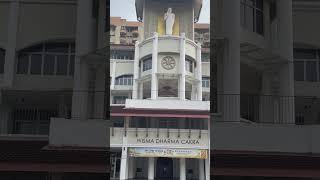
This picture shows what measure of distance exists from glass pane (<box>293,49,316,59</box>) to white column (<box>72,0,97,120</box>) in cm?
792

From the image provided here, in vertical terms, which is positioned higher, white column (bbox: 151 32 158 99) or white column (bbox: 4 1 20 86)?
white column (bbox: 4 1 20 86)

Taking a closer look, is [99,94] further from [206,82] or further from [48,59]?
[206,82]

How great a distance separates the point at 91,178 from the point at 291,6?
8633 millimetres

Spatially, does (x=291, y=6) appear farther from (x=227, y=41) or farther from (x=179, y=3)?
(x=179, y=3)

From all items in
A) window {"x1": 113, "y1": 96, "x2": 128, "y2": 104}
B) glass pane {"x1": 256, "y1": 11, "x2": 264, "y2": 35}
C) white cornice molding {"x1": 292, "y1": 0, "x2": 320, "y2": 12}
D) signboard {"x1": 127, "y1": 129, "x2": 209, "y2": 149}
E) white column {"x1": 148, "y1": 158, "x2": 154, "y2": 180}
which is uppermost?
white cornice molding {"x1": 292, "y1": 0, "x2": 320, "y2": 12}

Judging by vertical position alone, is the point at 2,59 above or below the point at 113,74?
above

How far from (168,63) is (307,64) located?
51.3 feet

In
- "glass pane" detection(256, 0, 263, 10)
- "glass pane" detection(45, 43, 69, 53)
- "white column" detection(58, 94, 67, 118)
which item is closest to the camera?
"glass pane" detection(256, 0, 263, 10)

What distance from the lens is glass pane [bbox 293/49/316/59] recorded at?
19.3 meters

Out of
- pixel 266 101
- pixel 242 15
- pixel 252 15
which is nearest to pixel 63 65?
pixel 242 15

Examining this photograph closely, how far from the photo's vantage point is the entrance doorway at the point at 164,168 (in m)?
4.69

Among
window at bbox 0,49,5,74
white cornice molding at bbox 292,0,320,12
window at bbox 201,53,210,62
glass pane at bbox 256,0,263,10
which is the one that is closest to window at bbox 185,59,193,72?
window at bbox 201,53,210,62

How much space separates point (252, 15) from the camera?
663 inches

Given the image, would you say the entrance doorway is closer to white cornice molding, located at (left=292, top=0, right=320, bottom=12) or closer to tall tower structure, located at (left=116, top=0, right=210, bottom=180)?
tall tower structure, located at (left=116, top=0, right=210, bottom=180)
